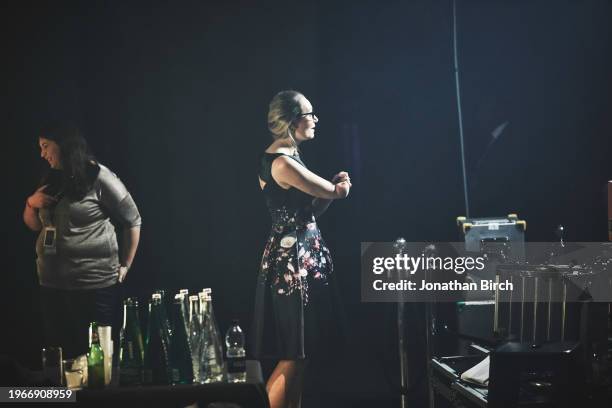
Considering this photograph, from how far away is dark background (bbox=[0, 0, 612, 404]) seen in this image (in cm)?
380

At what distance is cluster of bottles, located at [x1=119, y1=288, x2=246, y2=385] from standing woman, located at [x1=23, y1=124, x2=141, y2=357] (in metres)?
1.56

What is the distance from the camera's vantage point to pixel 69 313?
375cm

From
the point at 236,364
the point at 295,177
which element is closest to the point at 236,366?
the point at 236,364

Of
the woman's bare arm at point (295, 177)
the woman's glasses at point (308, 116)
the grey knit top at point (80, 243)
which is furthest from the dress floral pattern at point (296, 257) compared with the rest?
the grey knit top at point (80, 243)

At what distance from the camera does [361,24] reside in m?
4.10

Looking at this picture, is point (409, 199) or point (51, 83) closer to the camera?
point (51, 83)

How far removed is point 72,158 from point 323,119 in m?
1.27

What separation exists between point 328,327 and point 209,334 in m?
1.50

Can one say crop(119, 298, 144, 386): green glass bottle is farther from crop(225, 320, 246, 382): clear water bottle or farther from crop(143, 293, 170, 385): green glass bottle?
crop(225, 320, 246, 382): clear water bottle

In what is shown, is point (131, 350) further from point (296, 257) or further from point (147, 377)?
point (296, 257)

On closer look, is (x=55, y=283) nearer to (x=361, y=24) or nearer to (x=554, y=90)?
(x=361, y=24)

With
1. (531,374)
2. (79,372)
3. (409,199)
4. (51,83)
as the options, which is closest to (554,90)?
(409,199)

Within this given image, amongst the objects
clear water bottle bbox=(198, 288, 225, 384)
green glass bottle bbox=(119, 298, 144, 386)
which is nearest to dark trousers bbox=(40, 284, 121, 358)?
green glass bottle bbox=(119, 298, 144, 386)

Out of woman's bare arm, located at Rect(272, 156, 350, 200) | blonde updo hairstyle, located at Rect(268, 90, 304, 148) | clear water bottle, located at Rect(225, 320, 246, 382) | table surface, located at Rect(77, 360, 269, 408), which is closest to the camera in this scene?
table surface, located at Rect(77, 360, 269, 408)
